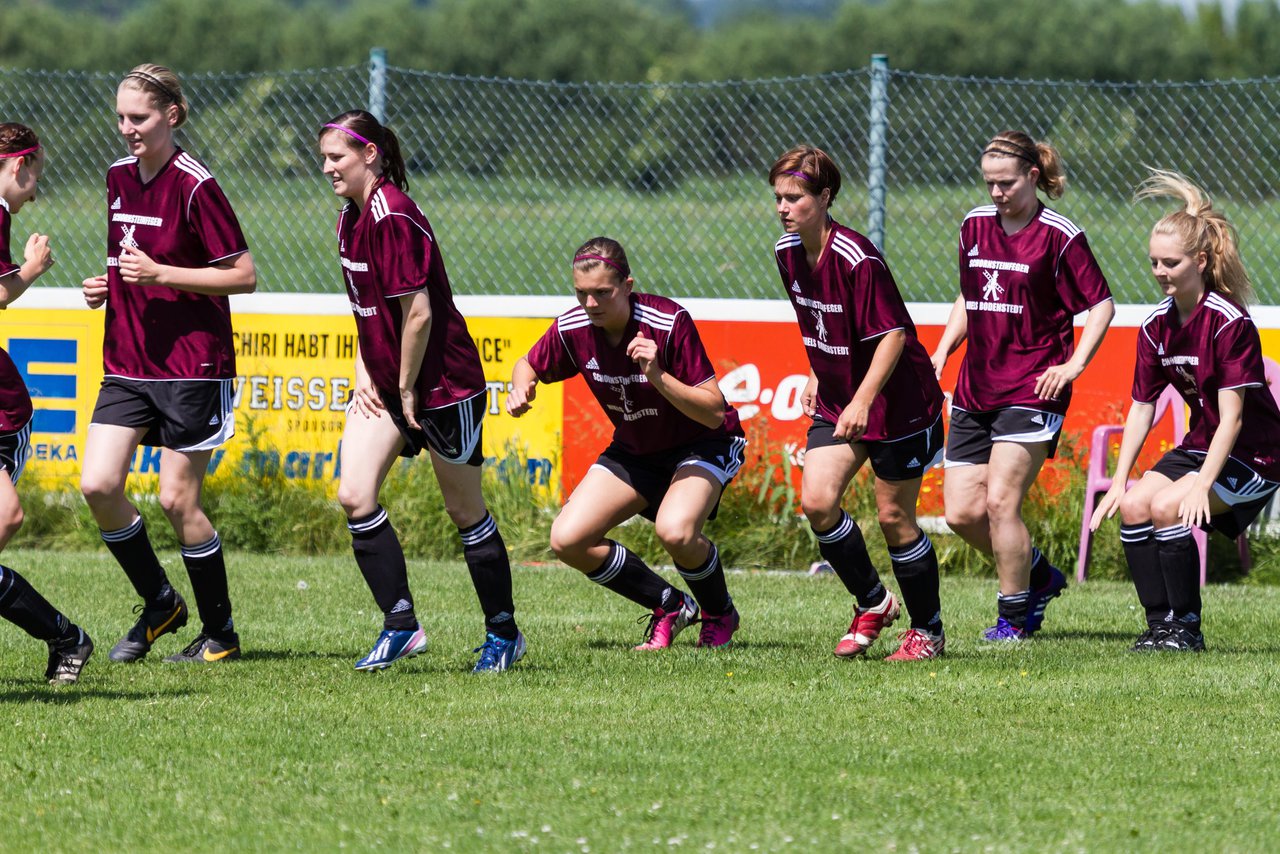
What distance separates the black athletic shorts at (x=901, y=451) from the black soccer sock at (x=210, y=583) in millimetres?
2179

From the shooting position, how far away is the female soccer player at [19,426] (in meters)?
5.64

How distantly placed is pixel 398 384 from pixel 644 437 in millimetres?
998

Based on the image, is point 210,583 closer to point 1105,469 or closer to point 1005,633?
point 1005,633

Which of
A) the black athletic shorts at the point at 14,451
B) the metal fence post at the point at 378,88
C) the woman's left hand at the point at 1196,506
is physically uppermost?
the metal fence post at the point at 378,88

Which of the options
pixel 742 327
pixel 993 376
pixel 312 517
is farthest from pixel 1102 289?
pixel 312 517

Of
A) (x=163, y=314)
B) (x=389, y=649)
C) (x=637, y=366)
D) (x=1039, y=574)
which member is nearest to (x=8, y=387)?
(x=163, y=314)

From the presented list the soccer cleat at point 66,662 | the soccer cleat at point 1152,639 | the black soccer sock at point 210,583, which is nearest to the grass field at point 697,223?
the soccer cleat at point 1152,639

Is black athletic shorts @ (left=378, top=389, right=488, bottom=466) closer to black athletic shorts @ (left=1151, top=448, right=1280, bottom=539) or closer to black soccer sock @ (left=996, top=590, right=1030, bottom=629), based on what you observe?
black soccer sock @ (left=996, top=590, right=1030, bottom=629)

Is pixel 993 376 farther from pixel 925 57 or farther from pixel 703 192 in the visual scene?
pixel 925 57

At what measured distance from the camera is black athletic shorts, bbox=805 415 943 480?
20.9ft

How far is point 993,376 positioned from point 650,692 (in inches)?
77.9

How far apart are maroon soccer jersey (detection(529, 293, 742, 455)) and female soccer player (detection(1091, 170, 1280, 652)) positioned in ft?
5.01

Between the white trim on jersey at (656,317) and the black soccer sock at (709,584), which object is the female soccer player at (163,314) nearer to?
the white trim on jersey at (656,317)

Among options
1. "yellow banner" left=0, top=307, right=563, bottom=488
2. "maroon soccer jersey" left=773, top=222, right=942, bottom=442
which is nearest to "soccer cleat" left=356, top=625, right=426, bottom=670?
"maroon soccer jersey" left=773, top=222, right=942, bottom=442
